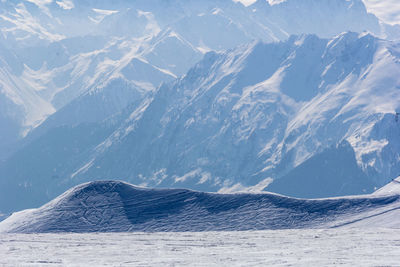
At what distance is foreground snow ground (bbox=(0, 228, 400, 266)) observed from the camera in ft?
275

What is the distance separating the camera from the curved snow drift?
366 ft

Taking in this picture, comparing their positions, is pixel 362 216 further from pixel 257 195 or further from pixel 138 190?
pixel 138 190

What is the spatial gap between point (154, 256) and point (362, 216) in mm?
40200

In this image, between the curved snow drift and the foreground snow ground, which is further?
the curved snow drift

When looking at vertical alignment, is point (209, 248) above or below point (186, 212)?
below

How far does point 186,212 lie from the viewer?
4562 inches

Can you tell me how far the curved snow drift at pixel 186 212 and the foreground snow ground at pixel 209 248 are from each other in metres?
5.84

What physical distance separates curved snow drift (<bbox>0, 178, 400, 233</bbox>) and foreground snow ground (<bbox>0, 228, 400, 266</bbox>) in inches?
230

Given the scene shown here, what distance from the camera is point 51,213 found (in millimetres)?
116500

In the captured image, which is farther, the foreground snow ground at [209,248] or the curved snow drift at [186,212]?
the curved snow drift at [186,212]

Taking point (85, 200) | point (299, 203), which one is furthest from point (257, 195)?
point (85, 200)

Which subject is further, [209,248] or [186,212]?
[186,212]

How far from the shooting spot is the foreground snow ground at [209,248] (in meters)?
83.8

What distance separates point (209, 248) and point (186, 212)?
22.1 m
